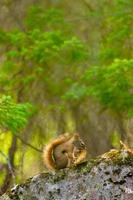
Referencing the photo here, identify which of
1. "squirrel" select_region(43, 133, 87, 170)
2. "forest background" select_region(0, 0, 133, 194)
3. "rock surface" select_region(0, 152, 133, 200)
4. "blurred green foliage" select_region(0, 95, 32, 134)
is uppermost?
"forest background" select_region(0, 0, 133, 194)

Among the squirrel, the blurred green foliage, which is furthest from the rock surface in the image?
the blurred green foliage

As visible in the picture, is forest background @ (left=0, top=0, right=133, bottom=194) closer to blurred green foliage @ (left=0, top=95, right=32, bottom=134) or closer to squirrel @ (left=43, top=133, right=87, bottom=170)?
blurred green foliage @ (left=0, top=95, right=32, bottom=134)

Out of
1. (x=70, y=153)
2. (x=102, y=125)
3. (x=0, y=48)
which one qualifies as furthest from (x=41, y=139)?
(x=70, y=153)

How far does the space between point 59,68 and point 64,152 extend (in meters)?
6.33

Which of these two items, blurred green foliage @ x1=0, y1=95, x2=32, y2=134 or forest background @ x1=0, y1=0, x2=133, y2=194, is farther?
forest background @ x1=0, y1=0, x2=133, y2=194

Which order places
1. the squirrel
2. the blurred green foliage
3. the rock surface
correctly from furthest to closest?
1. the blurred green foliage
2. the squirrel
3. the rock surface

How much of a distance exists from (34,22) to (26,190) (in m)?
6.96

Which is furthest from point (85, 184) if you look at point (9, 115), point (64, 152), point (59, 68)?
point (59, 68)

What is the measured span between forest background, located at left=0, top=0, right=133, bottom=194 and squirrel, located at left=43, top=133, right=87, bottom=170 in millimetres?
4753

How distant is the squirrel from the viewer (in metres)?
4.34

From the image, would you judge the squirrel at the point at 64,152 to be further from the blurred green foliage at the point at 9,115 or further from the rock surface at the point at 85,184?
the blurred green foliage at the point at 9,115

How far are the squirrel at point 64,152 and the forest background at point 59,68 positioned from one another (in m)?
4.75

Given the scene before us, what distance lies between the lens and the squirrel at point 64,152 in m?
4.34

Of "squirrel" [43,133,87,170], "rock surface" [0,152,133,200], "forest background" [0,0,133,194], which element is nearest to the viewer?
"rock surface" [0,152,133,200]
